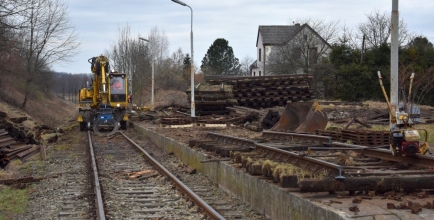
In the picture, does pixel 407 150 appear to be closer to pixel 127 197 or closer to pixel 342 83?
pixel 127 197

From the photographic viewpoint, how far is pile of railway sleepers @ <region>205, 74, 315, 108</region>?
3155 centimetres

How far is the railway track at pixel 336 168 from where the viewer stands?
291 inches

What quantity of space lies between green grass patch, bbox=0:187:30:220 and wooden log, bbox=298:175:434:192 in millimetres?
5229

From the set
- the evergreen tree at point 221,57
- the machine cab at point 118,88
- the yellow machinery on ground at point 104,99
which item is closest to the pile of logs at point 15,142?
the yellow machinery on ground at point 104,99

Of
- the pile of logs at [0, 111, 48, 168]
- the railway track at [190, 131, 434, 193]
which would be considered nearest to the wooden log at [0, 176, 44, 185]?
the pile of logs at [0, 111, 48, 168]

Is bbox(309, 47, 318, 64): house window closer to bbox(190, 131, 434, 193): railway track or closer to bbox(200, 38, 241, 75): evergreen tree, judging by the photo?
bbox(200, 38, 241, 75): evergreen tree

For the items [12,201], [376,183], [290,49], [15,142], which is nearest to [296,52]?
[290,49]

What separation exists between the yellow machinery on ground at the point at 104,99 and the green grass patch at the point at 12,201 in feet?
56.6

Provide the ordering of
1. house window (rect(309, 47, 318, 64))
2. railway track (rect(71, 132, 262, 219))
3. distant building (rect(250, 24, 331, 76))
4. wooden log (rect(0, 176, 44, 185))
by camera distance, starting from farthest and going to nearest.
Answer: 1. house window (rect(309, 47, 318, 64))
2. distant building (rect(250, 24, 331, 76))
3. wooden log (rect(0, 176, 44, 185))
4. railway track (rect(71, 132, 262, 219))

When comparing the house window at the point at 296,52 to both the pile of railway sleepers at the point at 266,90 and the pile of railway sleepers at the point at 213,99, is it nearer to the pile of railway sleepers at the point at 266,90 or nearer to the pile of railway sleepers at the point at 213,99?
the pile of railway sleepers at the point at 266,90

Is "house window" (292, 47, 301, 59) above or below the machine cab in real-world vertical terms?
above

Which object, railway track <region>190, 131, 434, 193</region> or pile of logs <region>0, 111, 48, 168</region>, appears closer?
railway track <region>190, 131, 434, 193</region>

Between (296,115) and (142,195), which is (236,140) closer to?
(142,195)

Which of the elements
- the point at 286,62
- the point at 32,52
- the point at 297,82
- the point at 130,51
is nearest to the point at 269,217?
the point at 297,82
